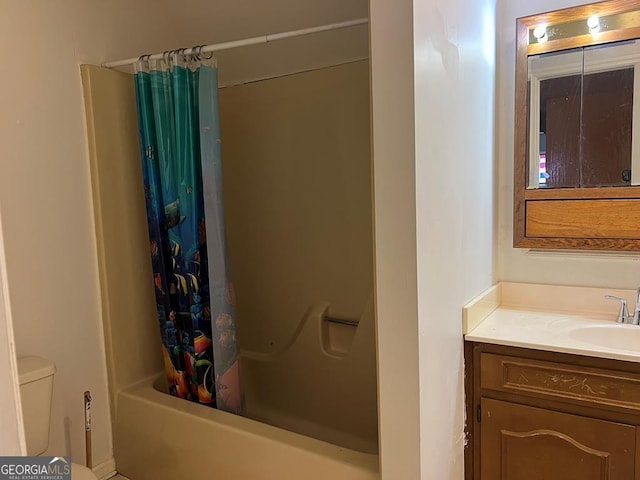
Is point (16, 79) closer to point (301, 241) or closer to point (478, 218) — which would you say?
point (301, 241)

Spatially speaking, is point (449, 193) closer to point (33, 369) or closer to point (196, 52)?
point (196, 52)

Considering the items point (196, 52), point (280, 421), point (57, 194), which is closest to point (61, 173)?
point (57, 194)

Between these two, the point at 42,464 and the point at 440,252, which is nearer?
the point at 42,464

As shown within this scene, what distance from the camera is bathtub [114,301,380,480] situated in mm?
1706

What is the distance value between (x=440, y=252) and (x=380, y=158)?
37 centimetres

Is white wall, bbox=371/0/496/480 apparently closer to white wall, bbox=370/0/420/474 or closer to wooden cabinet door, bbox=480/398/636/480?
white wall, bbox=370/0/420/474

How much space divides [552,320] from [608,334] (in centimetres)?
19

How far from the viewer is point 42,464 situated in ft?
3.09

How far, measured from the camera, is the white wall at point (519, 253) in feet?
6.39

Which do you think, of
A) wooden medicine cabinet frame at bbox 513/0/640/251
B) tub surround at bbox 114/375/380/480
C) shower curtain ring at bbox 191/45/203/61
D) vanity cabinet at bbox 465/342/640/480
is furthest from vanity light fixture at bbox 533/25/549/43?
tub surround at bbox 114/375/380/480

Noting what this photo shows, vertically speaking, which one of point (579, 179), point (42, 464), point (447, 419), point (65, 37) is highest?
point (65, 37)

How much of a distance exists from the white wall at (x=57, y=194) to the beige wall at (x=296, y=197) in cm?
76

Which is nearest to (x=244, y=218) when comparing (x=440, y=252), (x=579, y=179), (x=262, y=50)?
(x=262, y=50)

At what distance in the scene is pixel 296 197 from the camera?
2588 mm
